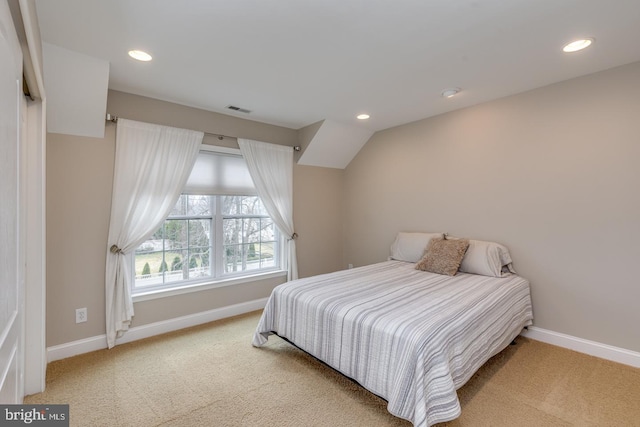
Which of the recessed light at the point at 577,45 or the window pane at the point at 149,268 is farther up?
the recessed light at the point at 577,45

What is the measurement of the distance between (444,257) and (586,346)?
1.36m

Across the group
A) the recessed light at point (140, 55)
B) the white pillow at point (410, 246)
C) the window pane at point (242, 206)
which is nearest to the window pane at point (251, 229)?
the window pane at point (242, 206)

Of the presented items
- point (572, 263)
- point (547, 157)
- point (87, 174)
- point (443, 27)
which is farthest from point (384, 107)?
point (87, 174)

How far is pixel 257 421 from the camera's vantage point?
69.9 inches

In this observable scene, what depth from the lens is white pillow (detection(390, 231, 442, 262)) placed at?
138 inches

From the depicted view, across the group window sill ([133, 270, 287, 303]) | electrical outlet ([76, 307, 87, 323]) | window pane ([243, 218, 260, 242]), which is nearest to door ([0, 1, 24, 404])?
electrical outlet ([76, 307, 87, 323])

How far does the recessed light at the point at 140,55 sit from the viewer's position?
6.96ft

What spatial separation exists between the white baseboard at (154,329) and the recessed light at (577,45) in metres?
3.81

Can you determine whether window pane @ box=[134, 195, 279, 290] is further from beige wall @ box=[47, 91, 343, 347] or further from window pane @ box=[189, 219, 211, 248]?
beige wall @ box=[47, 91, 343, 347]

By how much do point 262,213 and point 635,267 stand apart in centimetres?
367

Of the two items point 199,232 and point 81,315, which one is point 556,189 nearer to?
point 199,232

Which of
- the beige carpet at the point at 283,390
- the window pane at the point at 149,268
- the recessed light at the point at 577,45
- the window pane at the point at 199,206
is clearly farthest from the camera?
the window pane at the point at 199,206

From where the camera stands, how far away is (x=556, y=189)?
8.93 feet

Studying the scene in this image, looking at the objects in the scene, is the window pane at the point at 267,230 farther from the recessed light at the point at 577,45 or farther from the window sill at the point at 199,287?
the recessed light at the point at 577,45
